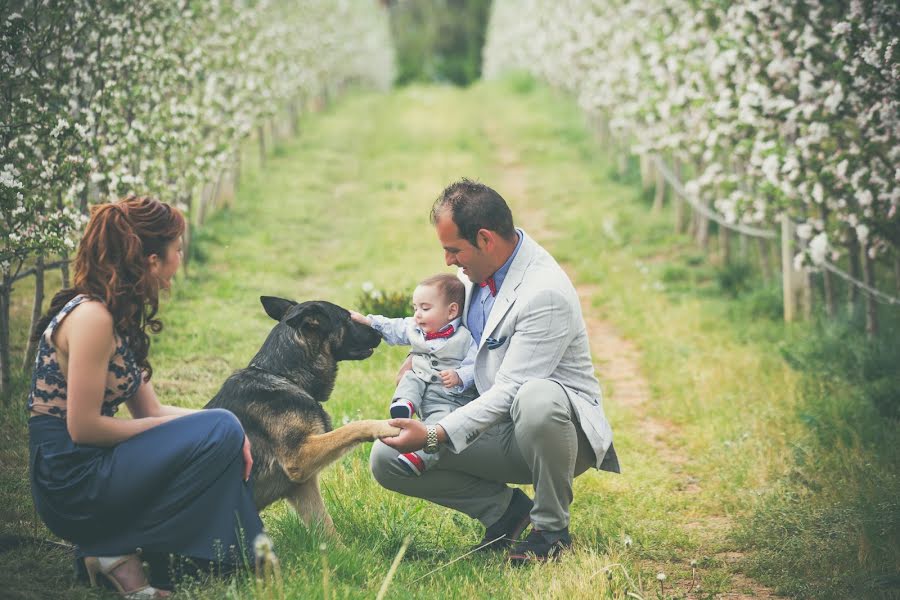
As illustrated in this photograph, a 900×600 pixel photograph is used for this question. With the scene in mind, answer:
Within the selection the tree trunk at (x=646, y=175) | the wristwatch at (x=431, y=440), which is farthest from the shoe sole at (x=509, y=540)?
the tree trunk at (x=646, y=175)

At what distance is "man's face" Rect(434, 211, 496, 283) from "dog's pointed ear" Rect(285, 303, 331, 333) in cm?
82

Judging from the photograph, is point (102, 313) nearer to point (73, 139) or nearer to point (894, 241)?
point (73, 139)

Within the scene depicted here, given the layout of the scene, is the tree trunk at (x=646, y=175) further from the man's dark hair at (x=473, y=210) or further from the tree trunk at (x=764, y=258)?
the man's dark hair at (x=473, y=210)

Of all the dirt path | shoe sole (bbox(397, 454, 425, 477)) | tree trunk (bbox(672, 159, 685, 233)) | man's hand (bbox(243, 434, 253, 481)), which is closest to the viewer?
man's hand (bbox(243, 434, 253, 481))

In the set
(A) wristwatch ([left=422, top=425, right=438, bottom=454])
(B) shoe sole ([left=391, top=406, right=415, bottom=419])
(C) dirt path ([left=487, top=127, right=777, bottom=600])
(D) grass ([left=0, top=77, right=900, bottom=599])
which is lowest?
(C) dirt path ([left=487, top=127, right=777, bottom=600])

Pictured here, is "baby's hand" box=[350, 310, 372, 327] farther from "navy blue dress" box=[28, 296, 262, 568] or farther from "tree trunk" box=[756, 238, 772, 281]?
"tree trunk" box=[756, 238, 772, 281]

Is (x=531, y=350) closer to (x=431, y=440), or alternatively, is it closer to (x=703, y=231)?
(x=431, y=440)

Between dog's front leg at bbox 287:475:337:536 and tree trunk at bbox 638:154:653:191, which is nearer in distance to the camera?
dog's front leg at bbox 287:475:337:536

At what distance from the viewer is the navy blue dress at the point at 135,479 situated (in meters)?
3.98

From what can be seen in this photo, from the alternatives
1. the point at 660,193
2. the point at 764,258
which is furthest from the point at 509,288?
the point at 660,193

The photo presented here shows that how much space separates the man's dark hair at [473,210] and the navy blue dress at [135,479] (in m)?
1.57

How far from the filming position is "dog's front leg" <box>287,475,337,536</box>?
484 centimetres

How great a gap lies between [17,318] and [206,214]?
5293 mm

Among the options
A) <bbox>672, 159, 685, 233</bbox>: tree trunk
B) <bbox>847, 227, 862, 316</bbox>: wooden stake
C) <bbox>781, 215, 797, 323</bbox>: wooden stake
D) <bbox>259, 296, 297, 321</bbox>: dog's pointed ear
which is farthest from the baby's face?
<bbox>672, 159, 685, 233</bbox>: tree trunk
